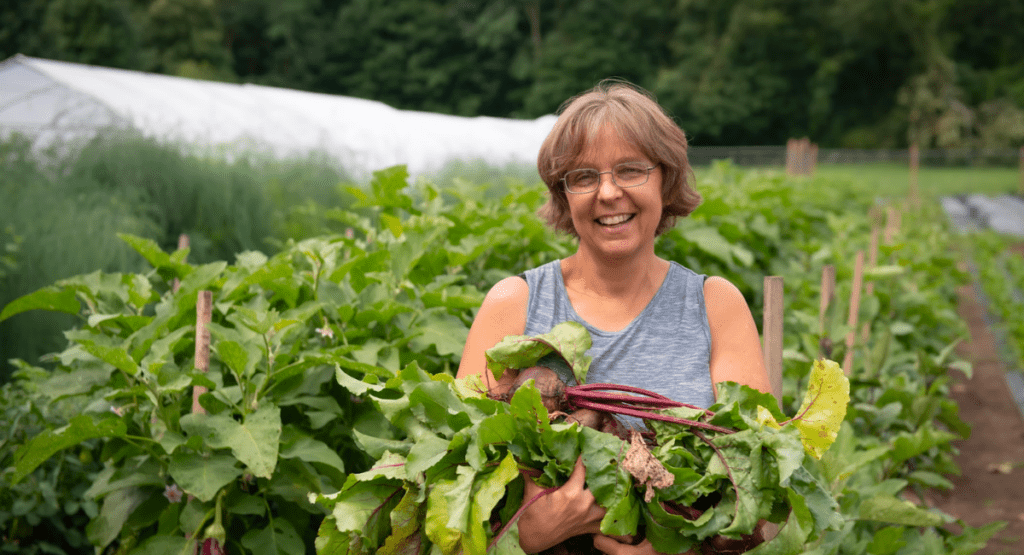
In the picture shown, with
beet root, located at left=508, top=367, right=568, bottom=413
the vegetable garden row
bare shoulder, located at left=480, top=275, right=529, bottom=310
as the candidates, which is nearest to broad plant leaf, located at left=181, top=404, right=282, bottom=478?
the vegetable garden row

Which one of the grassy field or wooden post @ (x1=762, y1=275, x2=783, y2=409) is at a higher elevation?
wooden post @ (x1=762, y1=275, x2=783, y2=409)

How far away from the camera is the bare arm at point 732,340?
1866 millimetres

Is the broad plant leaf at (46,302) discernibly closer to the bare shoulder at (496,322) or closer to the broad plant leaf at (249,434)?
the broad plant leaf at (249,434)

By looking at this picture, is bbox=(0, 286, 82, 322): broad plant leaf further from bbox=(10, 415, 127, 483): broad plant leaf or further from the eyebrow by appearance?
the eyebrow

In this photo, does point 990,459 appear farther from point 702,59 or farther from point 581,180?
point 702,59

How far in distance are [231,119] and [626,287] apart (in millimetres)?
8760

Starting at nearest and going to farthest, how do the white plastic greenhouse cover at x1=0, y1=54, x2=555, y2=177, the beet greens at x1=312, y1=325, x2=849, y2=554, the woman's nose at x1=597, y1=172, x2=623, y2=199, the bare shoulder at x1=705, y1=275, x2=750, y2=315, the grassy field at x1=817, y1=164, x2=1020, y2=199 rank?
the beet greens at x1=312, y1=325, x2=849, y2=554
the woman's nose at x1=597, y1=172, x2=623, y2=199
the bare shoulder at x1=705, y1=275, x2=750, y2=315
the white plastic greenhouse cover at x1=0, y1=54, x2=555, y2=177
the grassy field at x1=817, y1=164, x2=1020, y2=199

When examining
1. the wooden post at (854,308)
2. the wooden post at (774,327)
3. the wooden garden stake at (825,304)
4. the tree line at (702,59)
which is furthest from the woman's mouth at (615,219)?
the tree line at (702,59)

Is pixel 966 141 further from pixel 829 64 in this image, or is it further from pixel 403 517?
pixel 403 517

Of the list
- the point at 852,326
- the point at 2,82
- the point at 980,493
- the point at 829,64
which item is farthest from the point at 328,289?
the point at 829,64

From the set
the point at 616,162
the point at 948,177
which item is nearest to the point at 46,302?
the point at 616,162

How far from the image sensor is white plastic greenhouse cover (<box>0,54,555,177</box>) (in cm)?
743

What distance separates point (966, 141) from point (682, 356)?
42.6 metres

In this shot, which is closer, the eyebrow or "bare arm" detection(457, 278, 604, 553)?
"bare arm" detection(457, 278, 604, 553)
